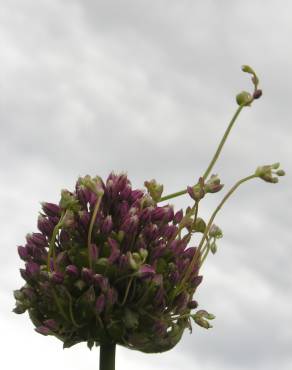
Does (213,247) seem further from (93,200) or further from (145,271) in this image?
(93,200)

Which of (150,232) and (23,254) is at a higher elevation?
(150,232)

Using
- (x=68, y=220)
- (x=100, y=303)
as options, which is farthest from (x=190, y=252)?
(x=68, y=220)

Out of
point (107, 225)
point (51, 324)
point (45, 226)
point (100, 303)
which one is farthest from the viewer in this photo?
point (45, 226)

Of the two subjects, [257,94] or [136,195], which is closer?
[257,94]

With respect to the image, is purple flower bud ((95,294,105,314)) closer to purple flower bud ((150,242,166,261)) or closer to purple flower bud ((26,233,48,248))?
purple flower bud ((150,242,166,261))

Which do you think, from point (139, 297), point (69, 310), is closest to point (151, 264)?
point (139, 297)

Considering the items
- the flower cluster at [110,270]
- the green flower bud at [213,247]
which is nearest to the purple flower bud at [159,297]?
the flower cluster at [110,270]
